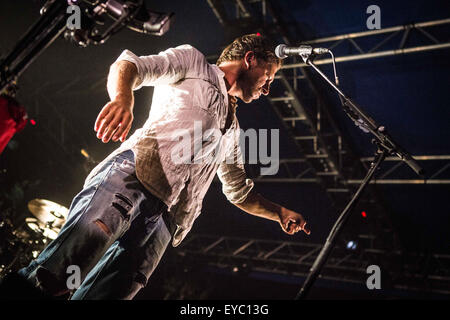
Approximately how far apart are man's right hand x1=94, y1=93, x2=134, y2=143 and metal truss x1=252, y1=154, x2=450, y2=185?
5017mm

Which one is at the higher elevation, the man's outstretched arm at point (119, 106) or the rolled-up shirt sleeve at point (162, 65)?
the rolled-up shirt sleeve at point (162, 65)

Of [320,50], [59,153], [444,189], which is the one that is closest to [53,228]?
[320,50]

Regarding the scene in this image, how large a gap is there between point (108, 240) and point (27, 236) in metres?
3.36

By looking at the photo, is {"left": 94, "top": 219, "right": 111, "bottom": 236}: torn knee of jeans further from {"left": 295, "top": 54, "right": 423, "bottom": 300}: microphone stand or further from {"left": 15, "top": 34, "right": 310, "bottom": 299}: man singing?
{"left": 295, "top": 54, "right": 423, "bottom": 300}: microphone stand

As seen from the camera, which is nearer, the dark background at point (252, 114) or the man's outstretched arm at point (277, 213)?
the man's outstretched arm at point (277, 213)

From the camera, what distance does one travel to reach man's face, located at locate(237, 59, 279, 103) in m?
2.49

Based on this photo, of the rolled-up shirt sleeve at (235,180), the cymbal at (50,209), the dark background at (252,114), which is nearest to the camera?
the rolled-up shirt sleeve at (235,180)

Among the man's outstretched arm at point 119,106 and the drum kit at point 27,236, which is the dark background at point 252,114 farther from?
the man's outstretched arm at point 119,106

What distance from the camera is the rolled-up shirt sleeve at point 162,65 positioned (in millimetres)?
1813

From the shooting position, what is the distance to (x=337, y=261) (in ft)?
25.8

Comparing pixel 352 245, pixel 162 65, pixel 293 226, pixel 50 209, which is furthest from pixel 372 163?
pixel 352 245

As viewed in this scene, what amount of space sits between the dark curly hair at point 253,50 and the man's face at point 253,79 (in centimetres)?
5

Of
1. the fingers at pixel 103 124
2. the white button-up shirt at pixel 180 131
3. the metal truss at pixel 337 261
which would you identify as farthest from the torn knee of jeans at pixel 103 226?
the metal truss at pixel 337 261

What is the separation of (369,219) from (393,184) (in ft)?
2.97
